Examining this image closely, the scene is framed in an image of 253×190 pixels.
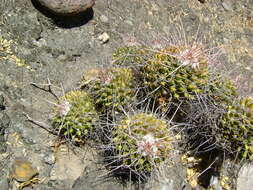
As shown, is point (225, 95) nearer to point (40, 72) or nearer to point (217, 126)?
point (217, 126)

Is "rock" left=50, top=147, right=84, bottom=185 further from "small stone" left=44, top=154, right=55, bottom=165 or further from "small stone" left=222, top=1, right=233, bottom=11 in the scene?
"small stone" left=222, top=1, right=233, bottom=11

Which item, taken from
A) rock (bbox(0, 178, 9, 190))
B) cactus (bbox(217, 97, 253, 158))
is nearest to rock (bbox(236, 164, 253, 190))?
cactus (bbox(217, 97, 253, 158))

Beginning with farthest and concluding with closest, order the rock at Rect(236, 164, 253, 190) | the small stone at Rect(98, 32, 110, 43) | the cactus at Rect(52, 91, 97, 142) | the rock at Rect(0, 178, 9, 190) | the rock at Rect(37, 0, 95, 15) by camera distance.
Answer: the small stone at Rect(98, 32, 110, 43)
the rock at Rect(37, 0, 95, 15)
the rock at Rect(236, 164, 253, 190)
the cactus at Rect(52, 91, 97, 142)
the rock at Rect(0, 178, 9, 190)

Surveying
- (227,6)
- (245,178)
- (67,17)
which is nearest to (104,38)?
(67,17)

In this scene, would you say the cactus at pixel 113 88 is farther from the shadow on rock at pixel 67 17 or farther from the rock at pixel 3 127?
the shadow on rock at pixel 67 17

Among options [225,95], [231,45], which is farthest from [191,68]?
[231,45]

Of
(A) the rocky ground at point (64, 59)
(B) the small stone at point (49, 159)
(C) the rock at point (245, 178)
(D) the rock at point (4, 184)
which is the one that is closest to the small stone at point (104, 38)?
(A) the rocky ground at point (64, 59)

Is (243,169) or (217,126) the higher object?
(217,126)
